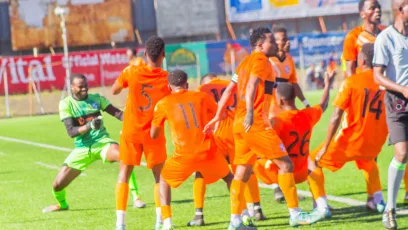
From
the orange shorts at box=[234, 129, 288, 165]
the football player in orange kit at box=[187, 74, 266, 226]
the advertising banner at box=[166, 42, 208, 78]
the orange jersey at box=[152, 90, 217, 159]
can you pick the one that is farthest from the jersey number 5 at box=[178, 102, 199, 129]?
the advertising banner at box=[166, 42, 208, 78]

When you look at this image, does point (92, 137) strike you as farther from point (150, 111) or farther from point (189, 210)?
point (150, 111)

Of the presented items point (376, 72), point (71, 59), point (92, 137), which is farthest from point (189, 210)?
point (71, 59)

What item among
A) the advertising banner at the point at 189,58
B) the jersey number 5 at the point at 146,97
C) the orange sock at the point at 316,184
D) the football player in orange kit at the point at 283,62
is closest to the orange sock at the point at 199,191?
the jersey number 5 at the point at 146,97

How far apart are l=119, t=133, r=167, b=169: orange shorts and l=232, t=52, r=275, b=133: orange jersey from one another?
1.00 m

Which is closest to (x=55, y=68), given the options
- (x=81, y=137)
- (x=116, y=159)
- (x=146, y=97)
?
(x=81, y=137)

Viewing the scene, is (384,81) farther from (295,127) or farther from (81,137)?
(81,137)

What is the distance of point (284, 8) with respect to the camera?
184ft

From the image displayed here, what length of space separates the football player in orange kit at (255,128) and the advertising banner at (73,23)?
4347cm

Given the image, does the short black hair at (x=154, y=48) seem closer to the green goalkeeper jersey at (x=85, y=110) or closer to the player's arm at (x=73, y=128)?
the player's arm at (x=73, y=128)

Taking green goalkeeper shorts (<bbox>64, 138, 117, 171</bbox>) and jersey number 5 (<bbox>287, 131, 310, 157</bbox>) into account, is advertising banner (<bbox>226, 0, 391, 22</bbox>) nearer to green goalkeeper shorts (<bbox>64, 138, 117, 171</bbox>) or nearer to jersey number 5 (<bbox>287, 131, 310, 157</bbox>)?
green goalkeeper shorts (<bbox>64, 138, 117, 171</bbox>)

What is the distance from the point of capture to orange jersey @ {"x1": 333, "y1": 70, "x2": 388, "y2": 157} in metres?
9.64

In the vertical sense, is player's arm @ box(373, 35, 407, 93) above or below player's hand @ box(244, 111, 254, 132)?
above

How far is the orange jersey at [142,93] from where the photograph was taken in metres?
9.29

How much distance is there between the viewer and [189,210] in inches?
430
